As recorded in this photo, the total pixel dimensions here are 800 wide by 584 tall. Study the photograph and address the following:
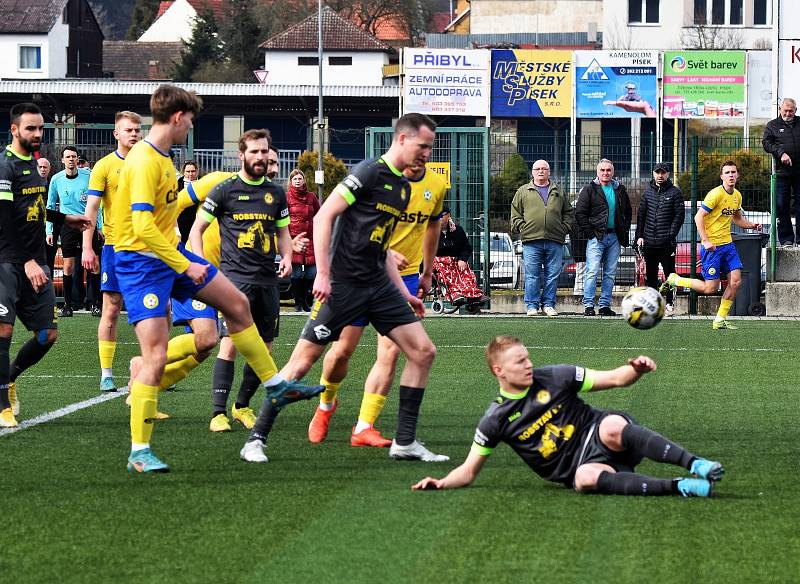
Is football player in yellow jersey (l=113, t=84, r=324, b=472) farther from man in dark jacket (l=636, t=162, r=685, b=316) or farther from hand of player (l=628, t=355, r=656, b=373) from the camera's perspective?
man in dark jacket (l=636, t=162, r=685, b=316)

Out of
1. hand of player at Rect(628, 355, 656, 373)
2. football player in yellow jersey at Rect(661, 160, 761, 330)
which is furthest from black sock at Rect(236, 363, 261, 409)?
football player in yellow jersey at Rect(661, 160, 761, 330)

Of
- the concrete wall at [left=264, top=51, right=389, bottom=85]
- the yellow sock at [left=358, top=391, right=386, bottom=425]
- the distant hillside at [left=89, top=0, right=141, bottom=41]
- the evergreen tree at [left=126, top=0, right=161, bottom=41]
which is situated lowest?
the yellow sock at [left=358, top=391, right=386, bottom=425]

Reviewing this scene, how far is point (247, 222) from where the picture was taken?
9180 mm

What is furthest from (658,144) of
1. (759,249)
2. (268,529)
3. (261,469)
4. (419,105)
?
(419,105)

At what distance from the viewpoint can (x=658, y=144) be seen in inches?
877

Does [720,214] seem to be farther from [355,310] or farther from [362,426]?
[355,310]

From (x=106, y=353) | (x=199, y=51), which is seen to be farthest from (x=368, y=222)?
(x=199, y=51)

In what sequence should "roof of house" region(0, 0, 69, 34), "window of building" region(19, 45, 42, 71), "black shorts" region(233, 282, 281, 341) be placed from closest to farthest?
"black shorts" region(233, 282, 281, 341), "roof of house" region(0, 0, 69, 34), "window of building" region(19, 45, 42, 71)

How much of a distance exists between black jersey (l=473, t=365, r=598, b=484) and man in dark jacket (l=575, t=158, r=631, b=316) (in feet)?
43.5

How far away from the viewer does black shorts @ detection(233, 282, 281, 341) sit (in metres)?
9.28

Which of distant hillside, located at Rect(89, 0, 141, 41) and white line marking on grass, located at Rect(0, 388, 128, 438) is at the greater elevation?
distant hillside, located at Rect(89, 0, 141, 41)

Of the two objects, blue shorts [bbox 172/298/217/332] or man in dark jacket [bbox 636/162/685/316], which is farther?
man in dark jacket [bbox 636/162/685/316]

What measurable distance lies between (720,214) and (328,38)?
66.8 m

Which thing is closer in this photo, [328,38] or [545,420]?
[545,420]
